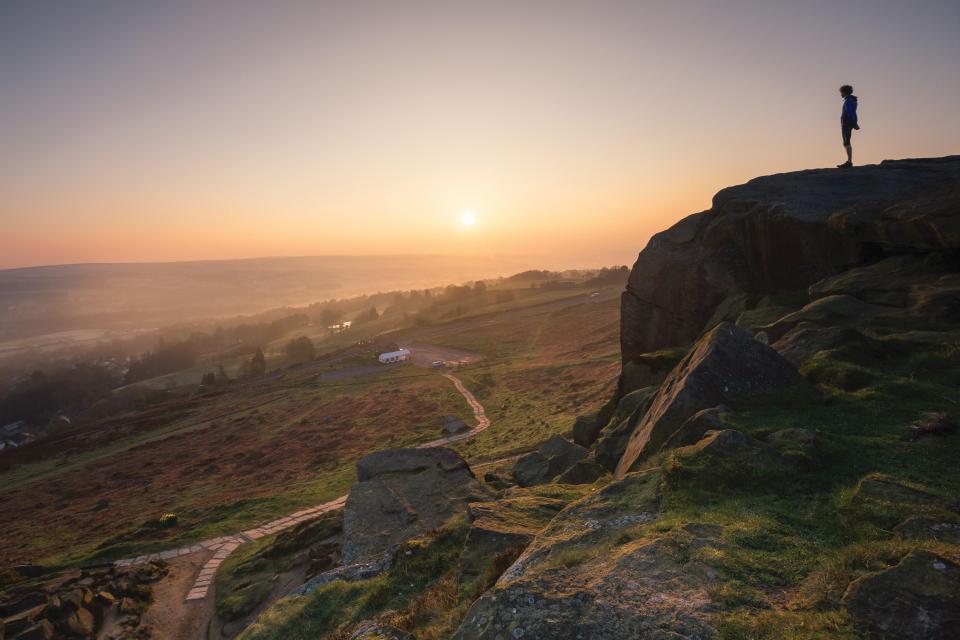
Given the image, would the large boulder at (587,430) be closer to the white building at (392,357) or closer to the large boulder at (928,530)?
the large boulder at (928,530)

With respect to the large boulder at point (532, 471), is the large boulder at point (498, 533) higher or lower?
higher

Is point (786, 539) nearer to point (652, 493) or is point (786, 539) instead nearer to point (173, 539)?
point (652, 493)

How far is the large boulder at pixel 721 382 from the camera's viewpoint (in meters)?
11.5

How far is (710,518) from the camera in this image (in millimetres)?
7750

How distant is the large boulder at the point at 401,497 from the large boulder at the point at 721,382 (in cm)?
569

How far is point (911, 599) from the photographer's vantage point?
5250 mm

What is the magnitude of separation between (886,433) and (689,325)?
49.4 feet

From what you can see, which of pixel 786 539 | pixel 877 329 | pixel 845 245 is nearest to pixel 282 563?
pixel 786 539

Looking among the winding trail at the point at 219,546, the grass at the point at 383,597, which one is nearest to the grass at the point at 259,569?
the winding trail at the point at 219,546

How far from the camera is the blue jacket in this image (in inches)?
803

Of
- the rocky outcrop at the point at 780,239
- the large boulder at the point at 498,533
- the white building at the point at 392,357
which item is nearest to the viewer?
the large boulder at the point at 498,533

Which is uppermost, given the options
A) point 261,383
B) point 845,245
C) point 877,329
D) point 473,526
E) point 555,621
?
point 845,245

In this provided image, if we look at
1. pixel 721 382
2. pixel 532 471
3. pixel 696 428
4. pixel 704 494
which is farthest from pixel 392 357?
pixel 704 494

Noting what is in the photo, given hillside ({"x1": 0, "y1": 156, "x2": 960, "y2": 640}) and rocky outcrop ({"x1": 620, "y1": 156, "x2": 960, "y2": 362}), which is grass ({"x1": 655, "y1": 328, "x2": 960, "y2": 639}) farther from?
rocky outcrop ({"x1": 620, "y1": 156, "x2": 960, "y2": 362})
